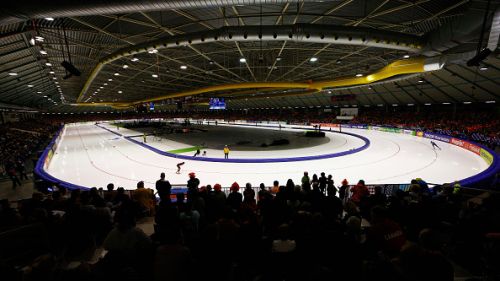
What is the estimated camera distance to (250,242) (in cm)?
361

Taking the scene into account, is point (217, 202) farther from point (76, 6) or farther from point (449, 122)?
point (449, 122)

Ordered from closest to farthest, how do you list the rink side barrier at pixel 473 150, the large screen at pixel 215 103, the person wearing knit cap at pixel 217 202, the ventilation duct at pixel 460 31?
the person wearing knit cap at pixel 217 202
the ventilation duct at pixel 460 31
the rink side barrier at pixel 473 150
the large screen at pixel 215 103

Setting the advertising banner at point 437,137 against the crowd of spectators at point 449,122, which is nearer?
the crowd of spectators at point 449,122

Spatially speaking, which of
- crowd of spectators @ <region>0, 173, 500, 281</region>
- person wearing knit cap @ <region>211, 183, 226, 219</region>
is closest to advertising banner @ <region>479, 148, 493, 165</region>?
crowd of spectators @ <region>0, 173, 500, 281</region>

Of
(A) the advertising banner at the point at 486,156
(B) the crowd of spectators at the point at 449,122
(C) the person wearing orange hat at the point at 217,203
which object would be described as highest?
(B) the crowd of spectators at the point at 449,122

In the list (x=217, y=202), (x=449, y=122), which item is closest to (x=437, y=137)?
(x=449, y=122)

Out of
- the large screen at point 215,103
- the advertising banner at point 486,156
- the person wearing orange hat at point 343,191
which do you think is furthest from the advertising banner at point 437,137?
the large screen at point 215,103

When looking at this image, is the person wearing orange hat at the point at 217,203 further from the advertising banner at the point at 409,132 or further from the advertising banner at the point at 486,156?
the advertising banner at the point at 409,132

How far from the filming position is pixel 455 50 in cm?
1147

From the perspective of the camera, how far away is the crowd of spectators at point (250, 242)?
2.64 meters

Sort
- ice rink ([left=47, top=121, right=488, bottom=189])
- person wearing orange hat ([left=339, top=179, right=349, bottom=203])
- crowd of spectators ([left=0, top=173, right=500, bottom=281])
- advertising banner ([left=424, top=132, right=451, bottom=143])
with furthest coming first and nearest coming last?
advertising banner ([left=424, top=132, right=451, bottom=143]) < ice rink ([left=47, top=121, right=488, bottom=189]) < person wearing orange hat ([left=339, top=179, right=349, bottom=203]) < crowd of spectators ([left=0, top=173, right=500, bottom=281])

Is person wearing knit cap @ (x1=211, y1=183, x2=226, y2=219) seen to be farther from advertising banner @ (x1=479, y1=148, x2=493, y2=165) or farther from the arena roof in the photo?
advertising banner @ (x1=479, y1=148, x2=493, y2=165)

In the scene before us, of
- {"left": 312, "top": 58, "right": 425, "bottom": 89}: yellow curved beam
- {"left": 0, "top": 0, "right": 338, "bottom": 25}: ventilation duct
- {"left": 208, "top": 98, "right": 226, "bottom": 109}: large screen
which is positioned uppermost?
{"left": 312, "top": 58, "right": 425, "bottom": 89}: yellow curved beam

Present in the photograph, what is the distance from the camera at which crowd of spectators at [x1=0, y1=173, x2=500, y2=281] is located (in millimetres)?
2643
